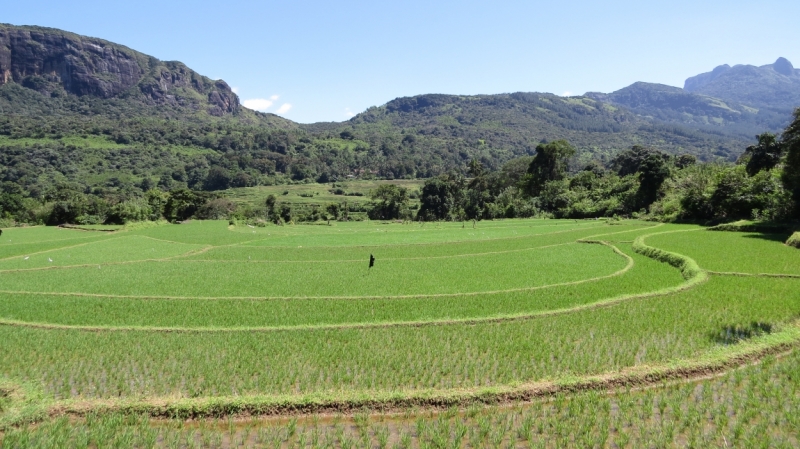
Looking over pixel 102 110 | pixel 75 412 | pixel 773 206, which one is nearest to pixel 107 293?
pixel 75 412

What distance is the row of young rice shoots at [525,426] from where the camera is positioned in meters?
5.70

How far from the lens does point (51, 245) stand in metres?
30.3

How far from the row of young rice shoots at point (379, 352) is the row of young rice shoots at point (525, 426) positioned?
0.89 m

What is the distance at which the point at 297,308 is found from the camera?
13055 millimetres

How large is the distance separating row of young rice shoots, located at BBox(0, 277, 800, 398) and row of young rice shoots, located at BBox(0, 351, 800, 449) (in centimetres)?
89

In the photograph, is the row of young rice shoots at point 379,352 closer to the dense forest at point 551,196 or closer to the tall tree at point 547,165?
the dense forest at point 551,196

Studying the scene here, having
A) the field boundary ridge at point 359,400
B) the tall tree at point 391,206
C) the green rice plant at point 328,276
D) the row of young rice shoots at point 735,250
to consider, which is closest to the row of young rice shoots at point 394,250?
the green rice plant at point 328,276

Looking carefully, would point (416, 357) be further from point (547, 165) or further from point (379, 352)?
point (547, 165)

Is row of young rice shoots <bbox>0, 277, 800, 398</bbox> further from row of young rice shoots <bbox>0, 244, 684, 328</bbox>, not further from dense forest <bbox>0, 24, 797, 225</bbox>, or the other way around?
dense forest <bbox>0, 24, 797, 225</bbox>

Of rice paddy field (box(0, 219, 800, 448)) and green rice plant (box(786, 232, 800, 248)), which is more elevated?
green rice plant (box(786, 232, 800, 248))

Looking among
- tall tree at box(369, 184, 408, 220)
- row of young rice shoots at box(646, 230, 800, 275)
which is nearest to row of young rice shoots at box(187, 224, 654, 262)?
row of young rice shoots at box(646, 230, 800, 275)

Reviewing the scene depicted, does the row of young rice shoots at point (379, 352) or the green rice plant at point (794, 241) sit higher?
the green rice plant at point (794, 241)

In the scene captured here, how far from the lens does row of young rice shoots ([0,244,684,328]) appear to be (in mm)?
11844

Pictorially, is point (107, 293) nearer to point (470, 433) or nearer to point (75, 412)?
point (75, 412)
